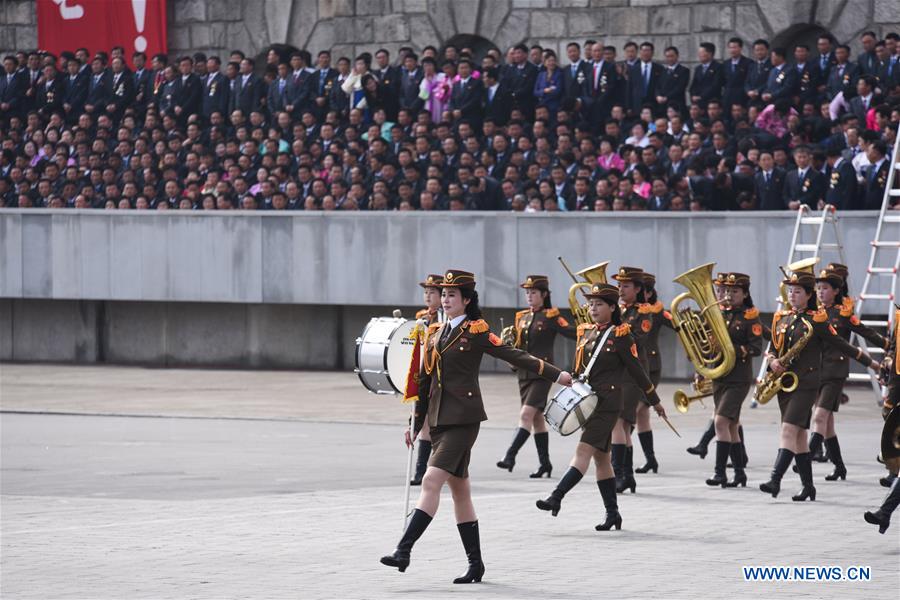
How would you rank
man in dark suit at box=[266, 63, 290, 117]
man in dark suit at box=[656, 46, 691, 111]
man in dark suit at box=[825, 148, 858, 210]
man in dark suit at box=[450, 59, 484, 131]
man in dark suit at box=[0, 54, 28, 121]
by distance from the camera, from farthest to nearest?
man in dark suit at box=[0, 54, 28, 121] < man in dark suit at box=[266, 63, 290, 117] < man in dark suit at box=[450, 59, 484, 131] < man in dark suit at box=[656, 46, 691, 111] < man in dark suit at box=[825, 148, 858, 210]

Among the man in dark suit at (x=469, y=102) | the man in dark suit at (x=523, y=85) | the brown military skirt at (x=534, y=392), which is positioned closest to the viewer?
the brown military skirt at (x=534, y=392)

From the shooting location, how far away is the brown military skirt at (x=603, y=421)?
12.0 metres

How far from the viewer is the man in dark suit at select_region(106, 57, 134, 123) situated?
30.5 meters

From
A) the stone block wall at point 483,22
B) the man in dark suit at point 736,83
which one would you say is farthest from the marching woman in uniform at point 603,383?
the stone block wall at point 483,22

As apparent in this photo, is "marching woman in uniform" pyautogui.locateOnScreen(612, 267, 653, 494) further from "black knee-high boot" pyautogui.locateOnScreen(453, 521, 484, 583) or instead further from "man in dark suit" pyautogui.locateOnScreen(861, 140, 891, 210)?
"man in dark suit" pyautogui.locateOnScreen(861, 140, 891, 210)

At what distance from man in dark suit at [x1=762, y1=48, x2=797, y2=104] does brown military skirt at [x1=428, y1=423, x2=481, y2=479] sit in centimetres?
1425

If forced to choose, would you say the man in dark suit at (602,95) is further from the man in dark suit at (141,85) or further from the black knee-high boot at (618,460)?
the black knee-high boot at (618,460)

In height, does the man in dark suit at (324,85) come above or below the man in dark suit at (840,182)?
above

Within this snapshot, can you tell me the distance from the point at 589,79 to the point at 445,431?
1576cm

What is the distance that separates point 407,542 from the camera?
987 centimetres

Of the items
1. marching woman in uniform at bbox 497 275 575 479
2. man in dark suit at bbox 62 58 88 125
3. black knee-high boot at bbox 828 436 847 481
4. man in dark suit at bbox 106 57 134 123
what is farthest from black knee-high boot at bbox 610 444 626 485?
man in dark suit at bbox 62 58 88 125

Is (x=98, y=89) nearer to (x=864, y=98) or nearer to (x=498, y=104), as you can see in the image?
(x=498, y=104)

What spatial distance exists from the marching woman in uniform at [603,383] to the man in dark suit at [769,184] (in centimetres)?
1067

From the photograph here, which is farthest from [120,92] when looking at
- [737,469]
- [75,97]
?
[737,469]
